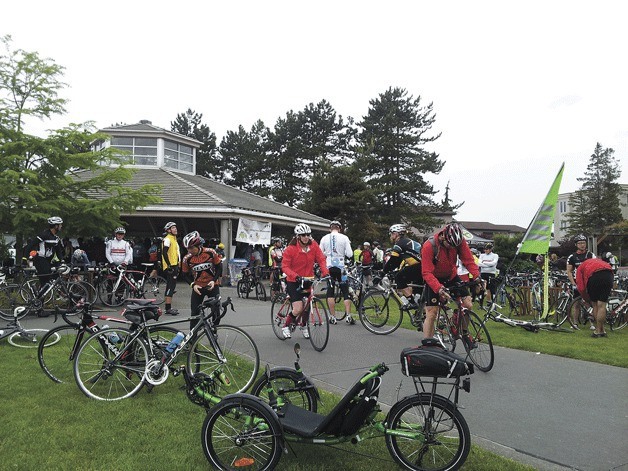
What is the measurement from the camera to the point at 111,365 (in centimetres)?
520

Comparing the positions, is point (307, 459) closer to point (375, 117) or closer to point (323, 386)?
point (323, 386)

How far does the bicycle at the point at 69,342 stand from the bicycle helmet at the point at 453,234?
3.46m

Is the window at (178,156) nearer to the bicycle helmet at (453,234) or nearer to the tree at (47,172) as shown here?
the tree at (47,172)

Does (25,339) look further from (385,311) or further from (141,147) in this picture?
(141,147)

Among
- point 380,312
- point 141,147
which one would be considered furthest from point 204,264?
point 141,147

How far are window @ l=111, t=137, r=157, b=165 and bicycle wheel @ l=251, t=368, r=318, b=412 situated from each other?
23897 mm

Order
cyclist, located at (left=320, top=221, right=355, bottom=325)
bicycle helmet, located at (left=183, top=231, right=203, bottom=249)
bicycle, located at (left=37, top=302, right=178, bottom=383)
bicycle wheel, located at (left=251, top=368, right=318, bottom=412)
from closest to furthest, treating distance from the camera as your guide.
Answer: bicycle wheel, located at (left=251, top=368, right=318, bottom=412) → bicycle, located at (left=37, top=302, right=178, bottom=383) → bicycle helmet, located at (left=183, top=231, right=203, bottom=249) → cyclist, located at (left=320, top=221, right=355, bottom=325)

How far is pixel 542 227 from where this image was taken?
1102 cm

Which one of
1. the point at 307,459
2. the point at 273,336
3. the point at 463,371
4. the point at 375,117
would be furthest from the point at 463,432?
the point at 375,117

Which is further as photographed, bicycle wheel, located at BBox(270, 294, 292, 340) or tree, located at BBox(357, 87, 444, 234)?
tree, located at BBox(357, 87, 444, 234)

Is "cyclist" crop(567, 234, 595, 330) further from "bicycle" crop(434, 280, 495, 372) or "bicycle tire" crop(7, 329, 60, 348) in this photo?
"bicycle tire" crop(7, 329, 60, 348)

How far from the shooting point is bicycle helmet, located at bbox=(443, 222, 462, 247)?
6.30 m

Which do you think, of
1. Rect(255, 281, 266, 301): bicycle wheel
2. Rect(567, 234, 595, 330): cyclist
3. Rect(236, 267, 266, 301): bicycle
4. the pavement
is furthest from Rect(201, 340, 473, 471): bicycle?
Rect(236, 267, 266, 301): bicycle

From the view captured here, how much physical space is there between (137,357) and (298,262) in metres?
3.24
